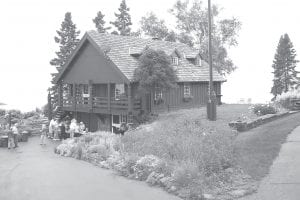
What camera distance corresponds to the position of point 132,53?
31.9m

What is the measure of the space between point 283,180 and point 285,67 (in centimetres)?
4920

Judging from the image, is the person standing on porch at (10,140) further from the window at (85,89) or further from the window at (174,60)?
the window at (174,60)

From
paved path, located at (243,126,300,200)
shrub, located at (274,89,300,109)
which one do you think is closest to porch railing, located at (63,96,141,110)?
shrub, located at (274,89,300,109)

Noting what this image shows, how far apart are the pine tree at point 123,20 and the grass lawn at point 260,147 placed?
38.0 metres

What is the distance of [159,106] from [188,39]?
20.8 m

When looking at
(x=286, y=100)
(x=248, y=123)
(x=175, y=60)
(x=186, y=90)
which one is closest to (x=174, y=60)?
(x=175, y=60)

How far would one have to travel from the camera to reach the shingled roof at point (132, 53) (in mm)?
30277

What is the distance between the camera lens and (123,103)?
29.0 metres

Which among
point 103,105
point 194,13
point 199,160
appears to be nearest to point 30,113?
point 103,105

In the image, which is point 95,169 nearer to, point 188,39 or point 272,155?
point 272,155

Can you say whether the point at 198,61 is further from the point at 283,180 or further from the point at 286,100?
the point at 283,180

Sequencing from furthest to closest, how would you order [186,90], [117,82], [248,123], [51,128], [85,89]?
[85,89]
[186,90]
[51,128]
[117,82]
[248,123]

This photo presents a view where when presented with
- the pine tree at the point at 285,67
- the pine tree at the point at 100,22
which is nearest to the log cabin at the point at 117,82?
the pine tree at the point at 100,22

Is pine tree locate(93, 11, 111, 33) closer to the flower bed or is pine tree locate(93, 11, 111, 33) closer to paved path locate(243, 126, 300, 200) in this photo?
the flower bed
